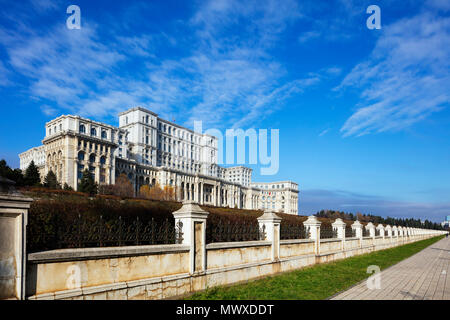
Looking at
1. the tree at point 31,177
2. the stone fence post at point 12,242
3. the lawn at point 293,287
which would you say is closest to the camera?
the stone fence post at point 12,242

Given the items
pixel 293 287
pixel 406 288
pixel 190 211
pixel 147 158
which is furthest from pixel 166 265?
pixel 147 158

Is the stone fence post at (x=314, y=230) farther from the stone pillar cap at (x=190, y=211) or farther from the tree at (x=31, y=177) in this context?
the tree at (x=31, y=177)

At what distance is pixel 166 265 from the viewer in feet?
26.9

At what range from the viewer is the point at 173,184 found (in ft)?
343

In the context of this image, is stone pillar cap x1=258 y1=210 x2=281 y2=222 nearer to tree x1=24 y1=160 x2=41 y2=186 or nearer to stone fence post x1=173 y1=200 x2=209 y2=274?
stone fence post x1=173 y1=200 x2=209 y2=274

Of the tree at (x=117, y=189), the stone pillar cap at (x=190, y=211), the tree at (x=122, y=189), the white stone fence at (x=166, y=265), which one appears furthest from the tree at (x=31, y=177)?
the stone pillar cap at (x=190, y=211)

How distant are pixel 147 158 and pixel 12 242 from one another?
4054 inches

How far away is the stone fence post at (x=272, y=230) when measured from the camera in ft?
41.3

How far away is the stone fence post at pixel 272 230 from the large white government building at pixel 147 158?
7045 centimetres

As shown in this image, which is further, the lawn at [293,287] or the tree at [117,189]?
the tree at [117,189]

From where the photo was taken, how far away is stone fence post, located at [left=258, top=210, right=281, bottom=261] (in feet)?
41.3

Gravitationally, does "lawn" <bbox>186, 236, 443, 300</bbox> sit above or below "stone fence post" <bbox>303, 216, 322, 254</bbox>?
below

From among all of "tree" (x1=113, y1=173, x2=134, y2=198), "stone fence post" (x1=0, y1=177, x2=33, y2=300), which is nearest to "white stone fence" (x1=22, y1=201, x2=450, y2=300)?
"stone fence post" (x1=0, y1=177, x2=33, y2=300)
